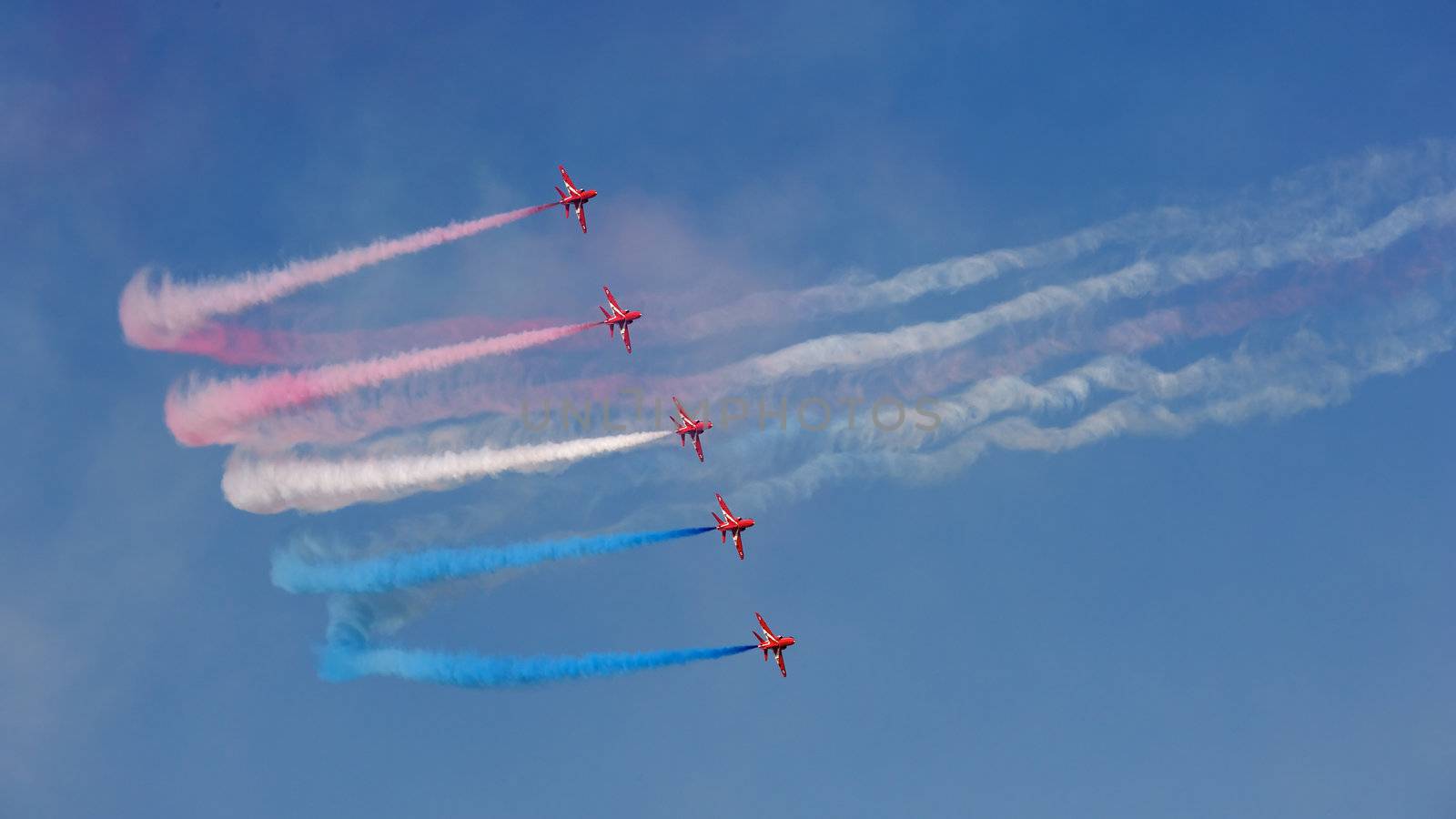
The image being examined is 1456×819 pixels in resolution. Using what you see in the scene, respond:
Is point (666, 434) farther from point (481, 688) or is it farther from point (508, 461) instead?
point (481, 688)

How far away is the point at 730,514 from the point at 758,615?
17.6 ft

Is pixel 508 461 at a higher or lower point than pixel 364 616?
higher

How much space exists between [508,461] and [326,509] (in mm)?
8890

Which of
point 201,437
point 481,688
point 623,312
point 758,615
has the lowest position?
point 481,688

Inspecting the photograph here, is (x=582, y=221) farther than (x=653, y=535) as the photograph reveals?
Yes

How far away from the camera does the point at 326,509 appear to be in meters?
87.7

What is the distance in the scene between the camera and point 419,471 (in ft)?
288

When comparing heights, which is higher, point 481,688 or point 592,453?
Result: point 592,453

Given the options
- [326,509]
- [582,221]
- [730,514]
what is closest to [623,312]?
[582,221]

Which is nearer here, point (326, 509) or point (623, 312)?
point (326, 509)

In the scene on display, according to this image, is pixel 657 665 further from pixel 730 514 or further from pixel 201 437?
pixel 201 437

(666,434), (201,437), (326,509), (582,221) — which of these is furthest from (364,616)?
(582,221)

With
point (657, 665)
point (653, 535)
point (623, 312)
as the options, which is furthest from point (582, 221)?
point (657, 665)

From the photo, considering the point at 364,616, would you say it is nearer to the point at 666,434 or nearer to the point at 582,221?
the point at 666,434
